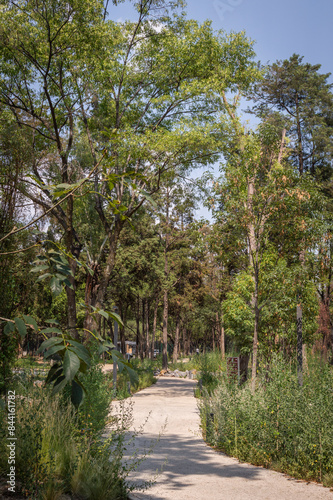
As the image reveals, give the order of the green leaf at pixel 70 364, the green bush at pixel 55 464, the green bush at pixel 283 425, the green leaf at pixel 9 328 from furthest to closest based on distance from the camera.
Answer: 1. the green bush at pixel 283 425
2. the green bush at pixel 55 464
3. the green leaf at pixel 9 328
4. the green leaf at pixel 70 364

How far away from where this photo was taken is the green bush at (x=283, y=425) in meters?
6.20

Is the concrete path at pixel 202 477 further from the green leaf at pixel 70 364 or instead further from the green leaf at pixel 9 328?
the green leaf at pixel 70 364

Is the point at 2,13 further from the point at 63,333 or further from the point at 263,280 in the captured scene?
the point at 63,333

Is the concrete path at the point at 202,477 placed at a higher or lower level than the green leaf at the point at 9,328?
lower

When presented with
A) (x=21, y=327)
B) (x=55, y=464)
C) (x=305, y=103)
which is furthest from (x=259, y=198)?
(x=305, y=103)

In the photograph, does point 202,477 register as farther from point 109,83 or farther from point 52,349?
point 109,83

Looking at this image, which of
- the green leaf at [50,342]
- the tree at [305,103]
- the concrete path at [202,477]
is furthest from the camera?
the tree at [305,103]

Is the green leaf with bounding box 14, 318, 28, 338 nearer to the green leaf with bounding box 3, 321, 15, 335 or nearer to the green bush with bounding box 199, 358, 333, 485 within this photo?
the green leaf with bounding box 3, 321, 15, 335

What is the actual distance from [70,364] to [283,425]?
648 centimetres

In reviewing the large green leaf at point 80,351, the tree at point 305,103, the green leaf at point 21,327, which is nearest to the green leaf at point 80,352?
the large green leaf at point 80,351

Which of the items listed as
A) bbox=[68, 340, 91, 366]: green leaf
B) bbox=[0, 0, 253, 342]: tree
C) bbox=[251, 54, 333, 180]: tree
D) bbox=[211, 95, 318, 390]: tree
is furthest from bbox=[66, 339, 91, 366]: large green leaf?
bbox=[251, 54, 333, 180]: tree

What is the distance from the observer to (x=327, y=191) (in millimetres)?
23672

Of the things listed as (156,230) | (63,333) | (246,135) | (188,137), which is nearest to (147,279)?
(156,230)

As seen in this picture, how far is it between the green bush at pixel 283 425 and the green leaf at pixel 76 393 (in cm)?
574
